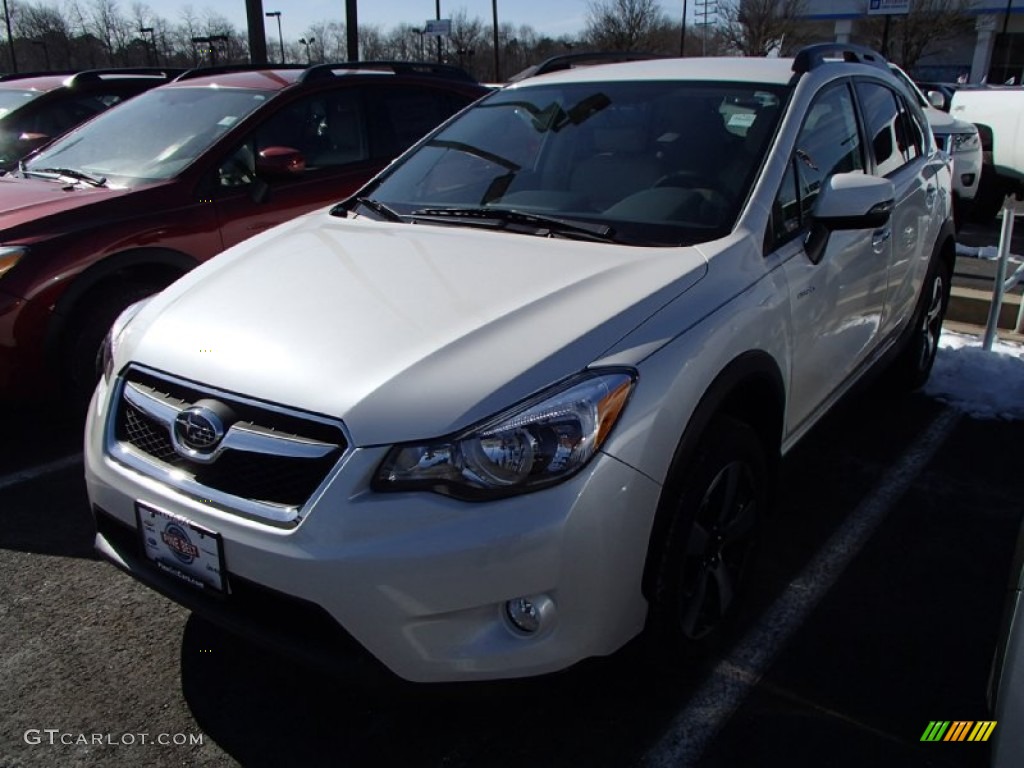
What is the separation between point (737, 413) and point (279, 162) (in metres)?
3.16

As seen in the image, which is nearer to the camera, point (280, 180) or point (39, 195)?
point (39, 195)

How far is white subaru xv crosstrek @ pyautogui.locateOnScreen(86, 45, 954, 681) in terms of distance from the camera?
1963 millimetres

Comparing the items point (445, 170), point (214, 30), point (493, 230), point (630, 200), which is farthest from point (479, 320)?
point (214, 30)

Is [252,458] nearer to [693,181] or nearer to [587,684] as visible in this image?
[587,684]

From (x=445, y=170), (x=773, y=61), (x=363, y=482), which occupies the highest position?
(x=773, y=61)

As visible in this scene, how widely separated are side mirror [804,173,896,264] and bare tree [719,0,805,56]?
4333cm

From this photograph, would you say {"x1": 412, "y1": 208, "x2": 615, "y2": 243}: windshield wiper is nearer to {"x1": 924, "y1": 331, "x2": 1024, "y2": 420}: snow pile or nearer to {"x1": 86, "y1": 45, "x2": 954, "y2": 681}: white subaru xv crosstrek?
{"x1": 86, "y1": 45, "x2": 954, "y2": 681}: white subaru xv crosstrek

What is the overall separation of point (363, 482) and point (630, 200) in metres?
1.55

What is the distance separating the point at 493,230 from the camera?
2.98m

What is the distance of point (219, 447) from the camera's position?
84.0 inches

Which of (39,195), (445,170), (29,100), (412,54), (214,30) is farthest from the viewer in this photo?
(412,54)

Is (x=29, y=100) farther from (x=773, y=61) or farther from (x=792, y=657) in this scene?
(x=792, y=657)

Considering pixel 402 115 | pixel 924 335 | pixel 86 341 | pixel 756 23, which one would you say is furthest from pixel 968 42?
pixel 86 341

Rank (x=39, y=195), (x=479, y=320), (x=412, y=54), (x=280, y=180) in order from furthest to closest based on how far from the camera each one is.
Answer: (x=412, y=54) → (x=280, y=180) → (x=39, y=195) → (x=479, y=320)
